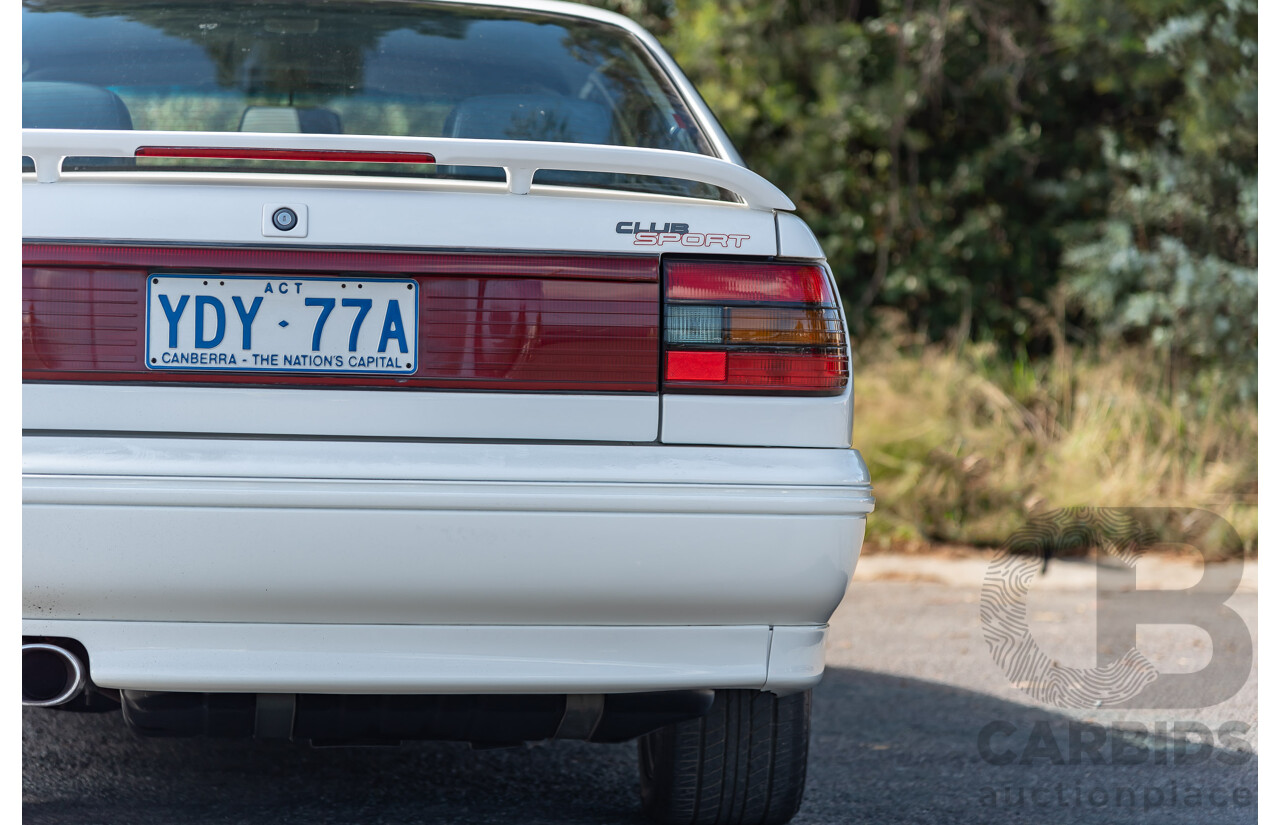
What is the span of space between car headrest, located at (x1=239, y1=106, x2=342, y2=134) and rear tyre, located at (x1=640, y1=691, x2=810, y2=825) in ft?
4.67

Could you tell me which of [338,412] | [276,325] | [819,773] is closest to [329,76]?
[276,325]

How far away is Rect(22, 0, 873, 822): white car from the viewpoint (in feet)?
6.57

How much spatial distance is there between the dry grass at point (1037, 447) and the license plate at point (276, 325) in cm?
461

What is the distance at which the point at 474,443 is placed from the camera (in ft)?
6.82

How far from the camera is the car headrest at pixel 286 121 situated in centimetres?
264

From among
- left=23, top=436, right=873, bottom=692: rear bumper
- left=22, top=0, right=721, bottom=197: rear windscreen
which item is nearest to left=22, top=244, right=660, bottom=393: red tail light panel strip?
left=23, top=436, right=873, bottom=692: rear bumper

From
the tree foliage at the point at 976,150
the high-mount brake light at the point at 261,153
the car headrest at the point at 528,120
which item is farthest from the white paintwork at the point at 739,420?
the tree foliage at the point at 976,150

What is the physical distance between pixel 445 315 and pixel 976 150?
25.4 feet

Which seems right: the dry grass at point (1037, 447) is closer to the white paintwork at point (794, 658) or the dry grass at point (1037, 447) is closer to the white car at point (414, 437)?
the white paintwork at point (794, 658)

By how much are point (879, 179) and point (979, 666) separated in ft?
18.7

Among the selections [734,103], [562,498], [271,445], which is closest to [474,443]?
[562,498]

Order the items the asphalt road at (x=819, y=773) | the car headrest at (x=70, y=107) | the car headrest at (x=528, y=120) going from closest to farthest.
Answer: the car headrest at (x=70, y=107)
the car headrest at (x=528, y=120)
the asphalt road at (x=819, y=773)

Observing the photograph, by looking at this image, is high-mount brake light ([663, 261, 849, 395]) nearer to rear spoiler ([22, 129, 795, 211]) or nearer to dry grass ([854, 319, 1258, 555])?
rear spoiler ([22, 129, 795, 211])
